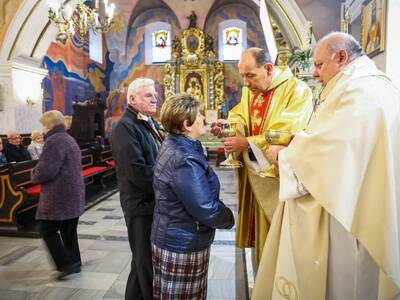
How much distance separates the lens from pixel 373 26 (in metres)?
4.27

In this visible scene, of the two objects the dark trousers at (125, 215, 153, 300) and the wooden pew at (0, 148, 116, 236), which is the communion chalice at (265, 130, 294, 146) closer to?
the dark trousers at (125, 215, 153, 300)

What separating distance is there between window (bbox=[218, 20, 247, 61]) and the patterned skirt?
13.9 m

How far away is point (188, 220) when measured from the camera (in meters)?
1.84

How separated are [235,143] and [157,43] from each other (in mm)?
14344

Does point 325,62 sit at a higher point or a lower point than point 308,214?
higher

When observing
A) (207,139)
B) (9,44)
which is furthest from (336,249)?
(207,139)

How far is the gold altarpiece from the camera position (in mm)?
14352

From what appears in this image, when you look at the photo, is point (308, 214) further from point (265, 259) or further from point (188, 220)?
point (188, 220)

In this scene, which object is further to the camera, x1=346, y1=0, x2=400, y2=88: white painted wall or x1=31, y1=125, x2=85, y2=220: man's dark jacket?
x1=346, y1=0, x2=400, y2=88: white painted wall

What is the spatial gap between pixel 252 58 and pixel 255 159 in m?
0.64

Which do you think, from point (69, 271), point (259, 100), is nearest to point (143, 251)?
point (259, 100)

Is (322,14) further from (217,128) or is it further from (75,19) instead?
(217,128)

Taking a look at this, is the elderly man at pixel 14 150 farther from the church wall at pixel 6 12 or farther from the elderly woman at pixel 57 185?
the church wall at pixel 6 12

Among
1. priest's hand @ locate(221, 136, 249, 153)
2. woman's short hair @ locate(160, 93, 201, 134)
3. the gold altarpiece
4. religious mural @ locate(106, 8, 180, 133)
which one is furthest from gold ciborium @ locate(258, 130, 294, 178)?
religious mural @ locate(106, 8, 180, 133)
